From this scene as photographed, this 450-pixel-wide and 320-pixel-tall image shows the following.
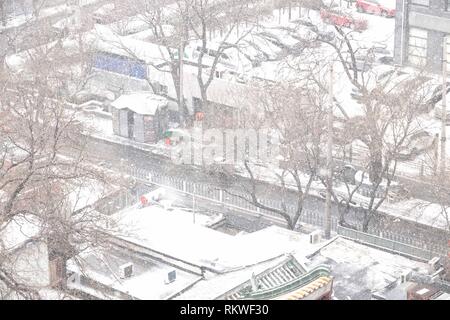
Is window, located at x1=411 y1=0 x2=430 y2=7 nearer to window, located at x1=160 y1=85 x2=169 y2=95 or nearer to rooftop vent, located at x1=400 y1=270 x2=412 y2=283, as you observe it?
window, located at x1=160 y1=85 x2=169 y2=95

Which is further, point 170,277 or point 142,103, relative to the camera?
point 142,103

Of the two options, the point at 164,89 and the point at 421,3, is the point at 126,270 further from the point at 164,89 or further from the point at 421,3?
the point at 421,3

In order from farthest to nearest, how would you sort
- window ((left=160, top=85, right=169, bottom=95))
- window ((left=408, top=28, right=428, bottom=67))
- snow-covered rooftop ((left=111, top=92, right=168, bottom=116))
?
window ((left=408, top=28, right=428, bottom=67))
window ((left=160, top=85, right=169, bottom=95))
snow-covered rooftop ((left=111, top=92, right=168, bottom=116))

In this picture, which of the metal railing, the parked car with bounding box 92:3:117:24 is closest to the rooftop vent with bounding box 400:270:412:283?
the metal railing

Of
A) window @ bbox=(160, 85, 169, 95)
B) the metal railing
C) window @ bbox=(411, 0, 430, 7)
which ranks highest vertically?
window @ bbox=(411, 0, 430, 7)

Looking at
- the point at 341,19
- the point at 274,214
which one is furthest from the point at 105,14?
the point at 274,214

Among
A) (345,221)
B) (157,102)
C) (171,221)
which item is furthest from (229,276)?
(157,102)
